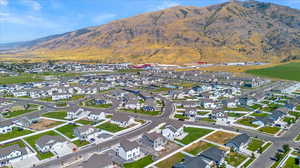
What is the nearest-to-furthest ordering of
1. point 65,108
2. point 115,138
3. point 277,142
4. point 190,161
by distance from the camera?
point 190,161
point 277,142
point 115,138
point 65,108

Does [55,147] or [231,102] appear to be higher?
[231,102]

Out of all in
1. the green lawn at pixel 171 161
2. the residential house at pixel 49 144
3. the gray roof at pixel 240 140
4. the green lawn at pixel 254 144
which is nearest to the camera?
the green lawn at pixel 171 161

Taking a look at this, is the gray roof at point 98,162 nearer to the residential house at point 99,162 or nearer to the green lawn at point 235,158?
the residential house at point 99,162

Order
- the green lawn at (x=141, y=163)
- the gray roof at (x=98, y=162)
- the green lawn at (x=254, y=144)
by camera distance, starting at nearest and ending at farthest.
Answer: the gray roof at (x=98, y=162) → the green lawn at (x=141, y=163) → the green lawn at (x=254, y=144)

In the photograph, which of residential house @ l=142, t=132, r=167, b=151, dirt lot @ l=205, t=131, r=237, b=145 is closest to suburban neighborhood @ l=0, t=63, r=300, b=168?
dirt lot @ l=205, t=131, r=237, b=145

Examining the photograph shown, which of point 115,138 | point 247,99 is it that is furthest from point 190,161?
point 247,99

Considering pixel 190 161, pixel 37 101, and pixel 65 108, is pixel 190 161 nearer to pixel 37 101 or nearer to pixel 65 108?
pixel 65 108

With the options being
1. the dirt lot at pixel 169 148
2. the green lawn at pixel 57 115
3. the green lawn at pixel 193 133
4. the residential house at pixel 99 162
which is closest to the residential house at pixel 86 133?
the residential house at pixel 99 162
